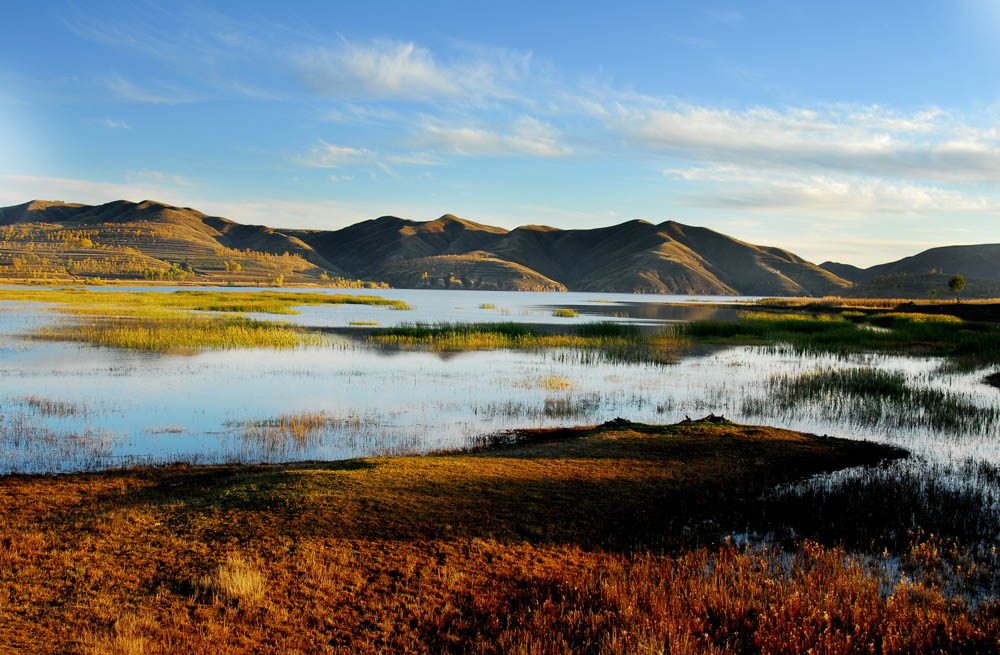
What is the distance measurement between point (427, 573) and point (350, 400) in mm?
15740

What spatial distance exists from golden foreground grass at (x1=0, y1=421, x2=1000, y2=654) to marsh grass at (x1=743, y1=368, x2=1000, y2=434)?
38.6 feet

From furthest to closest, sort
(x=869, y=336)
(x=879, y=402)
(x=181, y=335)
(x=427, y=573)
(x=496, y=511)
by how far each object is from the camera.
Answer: (x=869, y=336)
(x=181, y=335)
(x=879, y=402)
(x=496, y=511)
(x=427, y=573)

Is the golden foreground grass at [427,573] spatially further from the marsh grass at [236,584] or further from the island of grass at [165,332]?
the island of grass at [165,332]

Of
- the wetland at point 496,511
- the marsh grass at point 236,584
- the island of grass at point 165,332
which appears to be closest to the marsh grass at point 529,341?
the island of grass at point 165,332

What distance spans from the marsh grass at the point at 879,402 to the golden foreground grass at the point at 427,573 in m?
11.8

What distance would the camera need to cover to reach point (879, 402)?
2270 cm

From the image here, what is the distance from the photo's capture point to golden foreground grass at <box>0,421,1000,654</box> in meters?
5.89

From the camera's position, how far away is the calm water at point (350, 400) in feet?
51.8

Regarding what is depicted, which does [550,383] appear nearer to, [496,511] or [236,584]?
[496,511]

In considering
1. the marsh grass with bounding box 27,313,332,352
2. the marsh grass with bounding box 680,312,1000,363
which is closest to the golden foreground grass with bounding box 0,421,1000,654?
the marsh grass with bounding box 27,313,332,352

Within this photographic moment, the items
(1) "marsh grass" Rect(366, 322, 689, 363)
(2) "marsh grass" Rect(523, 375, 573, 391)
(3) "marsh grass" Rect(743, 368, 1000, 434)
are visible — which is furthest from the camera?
(1) "marsh grass" Rect(366, 322, 689, 363)

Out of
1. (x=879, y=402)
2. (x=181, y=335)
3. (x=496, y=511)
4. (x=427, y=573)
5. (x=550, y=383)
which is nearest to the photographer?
(x=427, y=573)

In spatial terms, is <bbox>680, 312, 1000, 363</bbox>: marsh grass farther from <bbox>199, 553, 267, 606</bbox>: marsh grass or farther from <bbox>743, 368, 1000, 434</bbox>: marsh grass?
<bbox>199, 553, 267, 606</bbox>: marsh grass

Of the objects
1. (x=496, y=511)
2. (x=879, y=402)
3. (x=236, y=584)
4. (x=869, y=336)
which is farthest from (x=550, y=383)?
(x=869, y=336)
